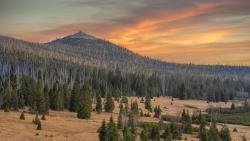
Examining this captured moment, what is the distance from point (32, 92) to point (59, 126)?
34.0m

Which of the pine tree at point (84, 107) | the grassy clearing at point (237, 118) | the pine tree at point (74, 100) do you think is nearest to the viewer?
the pine tree at point (84, 107)

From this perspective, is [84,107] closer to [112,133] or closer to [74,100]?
[74,100]

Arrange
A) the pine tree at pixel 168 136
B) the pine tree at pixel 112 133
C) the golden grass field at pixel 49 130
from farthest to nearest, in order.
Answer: the pine tree at pixel 168 136 < the golden grass field at pixel 49 130 < the pine tree at pixel 112 133

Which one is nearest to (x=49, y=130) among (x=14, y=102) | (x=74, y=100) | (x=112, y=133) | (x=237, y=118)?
(x=112, y=133)

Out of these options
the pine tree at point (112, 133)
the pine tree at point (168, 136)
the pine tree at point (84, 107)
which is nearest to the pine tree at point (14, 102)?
the pine tree at point (84, 107)

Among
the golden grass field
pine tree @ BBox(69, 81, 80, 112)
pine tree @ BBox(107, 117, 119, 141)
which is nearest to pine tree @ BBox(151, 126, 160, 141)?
the golden grass field

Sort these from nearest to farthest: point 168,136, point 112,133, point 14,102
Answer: point 112,133 → point 168,136 → point 14,102

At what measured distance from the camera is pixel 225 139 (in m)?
83.1

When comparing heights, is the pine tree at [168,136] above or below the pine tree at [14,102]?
below

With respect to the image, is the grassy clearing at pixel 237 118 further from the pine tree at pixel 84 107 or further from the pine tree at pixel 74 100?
the pine tree at pixel 84 107

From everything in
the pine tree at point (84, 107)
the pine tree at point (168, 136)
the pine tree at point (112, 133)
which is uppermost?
the pine tree at point (84, 107)

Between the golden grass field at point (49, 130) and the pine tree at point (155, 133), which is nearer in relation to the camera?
the golden grass field at point (49, 130)

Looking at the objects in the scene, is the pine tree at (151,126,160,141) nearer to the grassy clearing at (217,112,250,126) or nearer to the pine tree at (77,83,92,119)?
the pine tree at (77,83,92,119)

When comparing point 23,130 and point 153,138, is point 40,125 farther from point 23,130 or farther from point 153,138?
point 153,138
